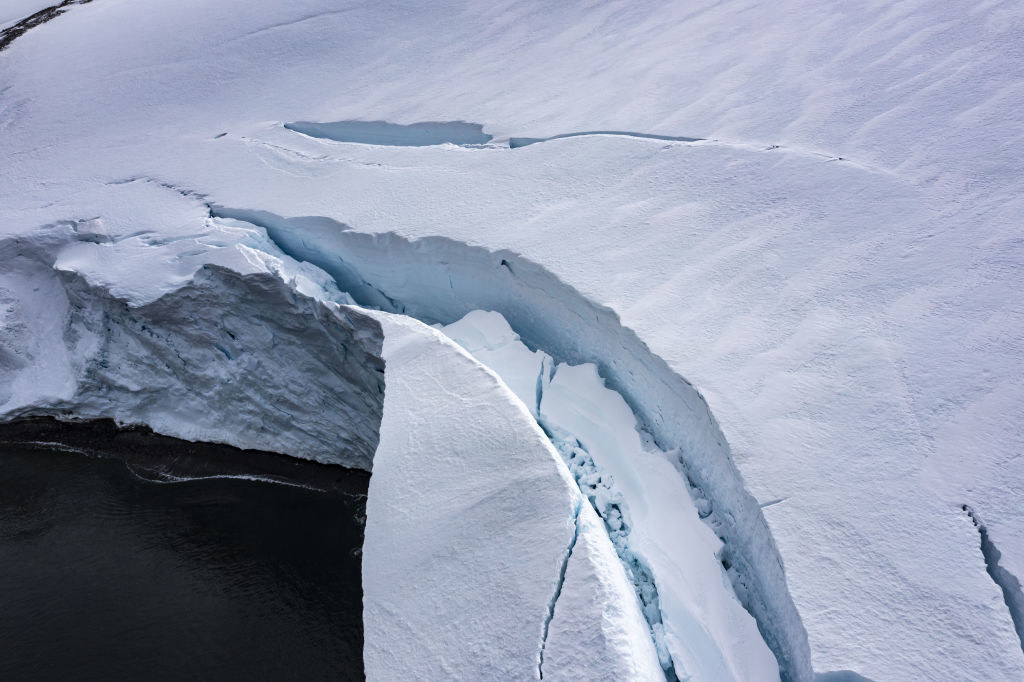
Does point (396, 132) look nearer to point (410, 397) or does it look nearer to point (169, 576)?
point (410, 397)

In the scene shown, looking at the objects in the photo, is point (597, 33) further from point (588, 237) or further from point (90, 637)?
point (90, 637)

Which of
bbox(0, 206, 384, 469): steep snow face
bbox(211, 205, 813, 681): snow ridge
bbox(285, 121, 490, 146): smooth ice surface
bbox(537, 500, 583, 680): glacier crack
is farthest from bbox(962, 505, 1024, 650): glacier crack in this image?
bbox(285, 121, 490, 146): smooth ice surface

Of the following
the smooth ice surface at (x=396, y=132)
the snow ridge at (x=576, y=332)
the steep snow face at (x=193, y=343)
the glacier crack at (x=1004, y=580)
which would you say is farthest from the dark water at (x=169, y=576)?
the glacier crack at (x=1004, y=580)

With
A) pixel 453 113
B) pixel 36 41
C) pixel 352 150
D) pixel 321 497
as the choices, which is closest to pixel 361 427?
pixel 321 497

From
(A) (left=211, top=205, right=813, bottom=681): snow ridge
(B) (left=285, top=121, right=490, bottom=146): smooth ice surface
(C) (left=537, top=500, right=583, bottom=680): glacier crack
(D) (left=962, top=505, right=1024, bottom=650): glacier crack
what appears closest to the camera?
(D) (left=962, top=505, right=1024, bottom=650): glacier crack

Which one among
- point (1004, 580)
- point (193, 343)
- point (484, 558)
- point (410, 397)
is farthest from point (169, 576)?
point (1004, 580)

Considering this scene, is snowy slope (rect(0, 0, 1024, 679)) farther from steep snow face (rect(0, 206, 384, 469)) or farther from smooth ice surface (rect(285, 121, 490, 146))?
steep snow face (rect(0, 206, 384, 469))
